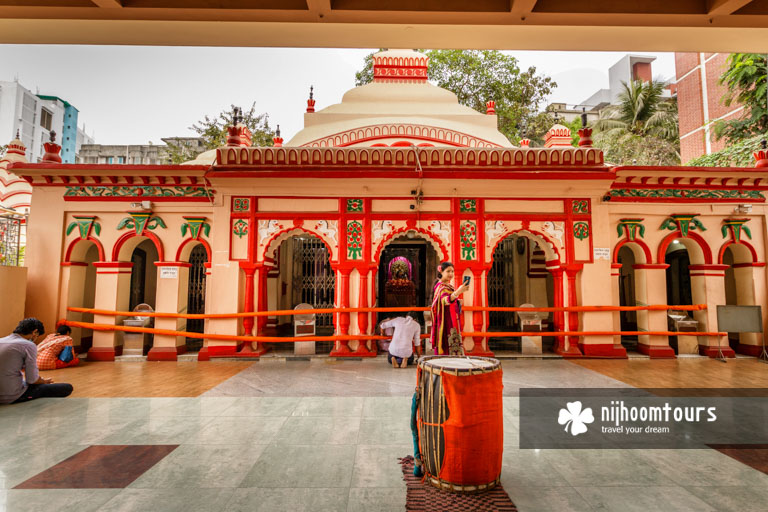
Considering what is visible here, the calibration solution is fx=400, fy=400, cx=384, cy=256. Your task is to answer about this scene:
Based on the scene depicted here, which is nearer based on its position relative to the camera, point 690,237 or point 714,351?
point 714,351

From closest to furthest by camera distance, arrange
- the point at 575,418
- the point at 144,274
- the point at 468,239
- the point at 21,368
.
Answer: the point at 575,418 < the point at 21,368 < the point at 468,239 < the point at 144,274

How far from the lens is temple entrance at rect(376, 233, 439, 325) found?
503 inches

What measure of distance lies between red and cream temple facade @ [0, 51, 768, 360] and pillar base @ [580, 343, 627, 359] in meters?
0.03

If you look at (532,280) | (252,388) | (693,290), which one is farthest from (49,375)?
(693,290)

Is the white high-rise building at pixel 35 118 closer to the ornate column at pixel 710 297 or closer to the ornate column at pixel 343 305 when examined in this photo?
the ornate column at pixel 343 305

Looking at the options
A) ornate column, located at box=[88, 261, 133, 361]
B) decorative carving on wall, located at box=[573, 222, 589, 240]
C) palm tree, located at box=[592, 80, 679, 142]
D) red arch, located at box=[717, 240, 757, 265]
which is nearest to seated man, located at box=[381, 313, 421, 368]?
decorative carving on wall, located at box=[573, 222, 589, 240]

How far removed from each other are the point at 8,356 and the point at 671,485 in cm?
724

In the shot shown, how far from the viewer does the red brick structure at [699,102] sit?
2161 cm

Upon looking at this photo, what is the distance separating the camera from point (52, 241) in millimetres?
9180

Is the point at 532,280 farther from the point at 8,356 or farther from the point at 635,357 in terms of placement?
the point at 8,356

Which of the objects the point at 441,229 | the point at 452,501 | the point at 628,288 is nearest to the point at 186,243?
the point at 441,229

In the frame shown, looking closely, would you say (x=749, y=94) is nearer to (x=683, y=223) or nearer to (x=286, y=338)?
(x=683, y=223)

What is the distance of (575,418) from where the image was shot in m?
4.50

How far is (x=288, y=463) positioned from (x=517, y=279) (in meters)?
10.2
